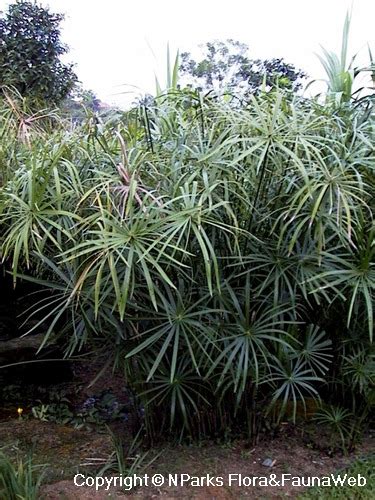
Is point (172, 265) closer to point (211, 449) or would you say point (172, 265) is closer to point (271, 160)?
point (271, 160)

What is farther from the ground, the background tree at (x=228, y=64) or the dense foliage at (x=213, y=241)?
the background tree at (x=228, y=64)

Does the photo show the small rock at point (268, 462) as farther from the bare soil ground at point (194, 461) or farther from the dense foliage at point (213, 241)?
the dense foliage at point (213, 241)

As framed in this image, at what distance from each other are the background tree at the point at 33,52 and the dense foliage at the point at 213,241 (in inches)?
111

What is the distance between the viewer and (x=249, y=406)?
2361 millimetres

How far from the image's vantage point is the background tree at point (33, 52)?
4.79 meters

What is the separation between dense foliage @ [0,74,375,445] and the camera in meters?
1.86

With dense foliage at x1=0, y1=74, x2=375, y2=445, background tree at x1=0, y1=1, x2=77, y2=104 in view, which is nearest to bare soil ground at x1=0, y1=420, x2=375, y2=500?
dense foliage at x1=0, y1=74, x2=375, y2=445

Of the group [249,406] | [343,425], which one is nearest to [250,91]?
[249,406]

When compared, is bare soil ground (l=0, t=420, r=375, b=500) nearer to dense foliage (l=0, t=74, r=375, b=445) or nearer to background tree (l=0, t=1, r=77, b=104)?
dense foliage (l=0, t=74, r=375, b=445)

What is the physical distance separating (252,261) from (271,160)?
1.34 ft

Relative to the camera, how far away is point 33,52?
4.89 metres

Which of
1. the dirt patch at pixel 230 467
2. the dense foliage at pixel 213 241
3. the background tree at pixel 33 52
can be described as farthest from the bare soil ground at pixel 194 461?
the background tree at pixel 33 52

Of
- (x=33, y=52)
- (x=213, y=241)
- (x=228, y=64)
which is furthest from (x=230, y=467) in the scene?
(x=228, y=64)

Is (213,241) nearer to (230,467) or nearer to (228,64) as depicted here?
(230,467)
